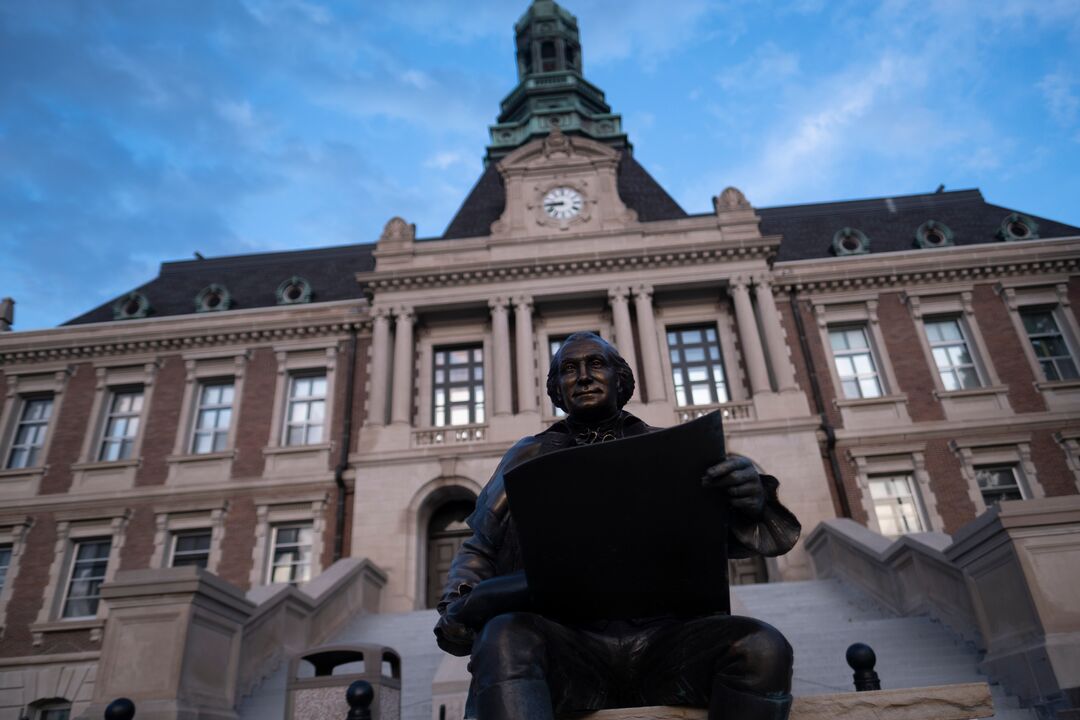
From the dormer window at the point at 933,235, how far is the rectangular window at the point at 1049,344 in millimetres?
3286

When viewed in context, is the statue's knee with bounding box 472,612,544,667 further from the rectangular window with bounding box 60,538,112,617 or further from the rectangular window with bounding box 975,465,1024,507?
the rectangular window with bounding box 60,538,112,617

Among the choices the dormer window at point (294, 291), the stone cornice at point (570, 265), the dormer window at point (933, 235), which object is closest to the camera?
the stone cornice at point (570, 265)

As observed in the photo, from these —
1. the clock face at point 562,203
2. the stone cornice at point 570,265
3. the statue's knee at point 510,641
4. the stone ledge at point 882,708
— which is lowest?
the stone ledge at point 882,708

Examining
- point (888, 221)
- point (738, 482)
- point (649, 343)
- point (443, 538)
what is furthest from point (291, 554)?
point (888, 221)

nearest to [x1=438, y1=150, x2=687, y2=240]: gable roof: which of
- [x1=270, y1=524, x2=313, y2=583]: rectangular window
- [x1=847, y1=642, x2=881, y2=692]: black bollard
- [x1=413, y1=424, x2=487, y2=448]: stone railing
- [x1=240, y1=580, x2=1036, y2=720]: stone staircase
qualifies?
[x1=413, y1=424, x2=487, y2=448]: stone railing

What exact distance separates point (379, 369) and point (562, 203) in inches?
308

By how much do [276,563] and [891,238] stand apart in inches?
880

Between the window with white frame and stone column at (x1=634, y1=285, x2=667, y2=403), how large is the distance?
15.0m

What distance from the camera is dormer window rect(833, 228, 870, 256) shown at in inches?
914

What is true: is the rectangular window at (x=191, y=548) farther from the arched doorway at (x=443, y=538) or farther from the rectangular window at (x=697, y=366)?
the rectangular window at (x=697, y=366)

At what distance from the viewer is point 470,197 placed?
92.4 ft

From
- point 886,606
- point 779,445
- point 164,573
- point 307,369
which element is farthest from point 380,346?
point 886,606

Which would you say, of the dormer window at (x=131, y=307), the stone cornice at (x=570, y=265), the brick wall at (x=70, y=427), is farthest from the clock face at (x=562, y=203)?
the brick wall at (x=70, y=427)

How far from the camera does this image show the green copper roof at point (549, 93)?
111 feet
